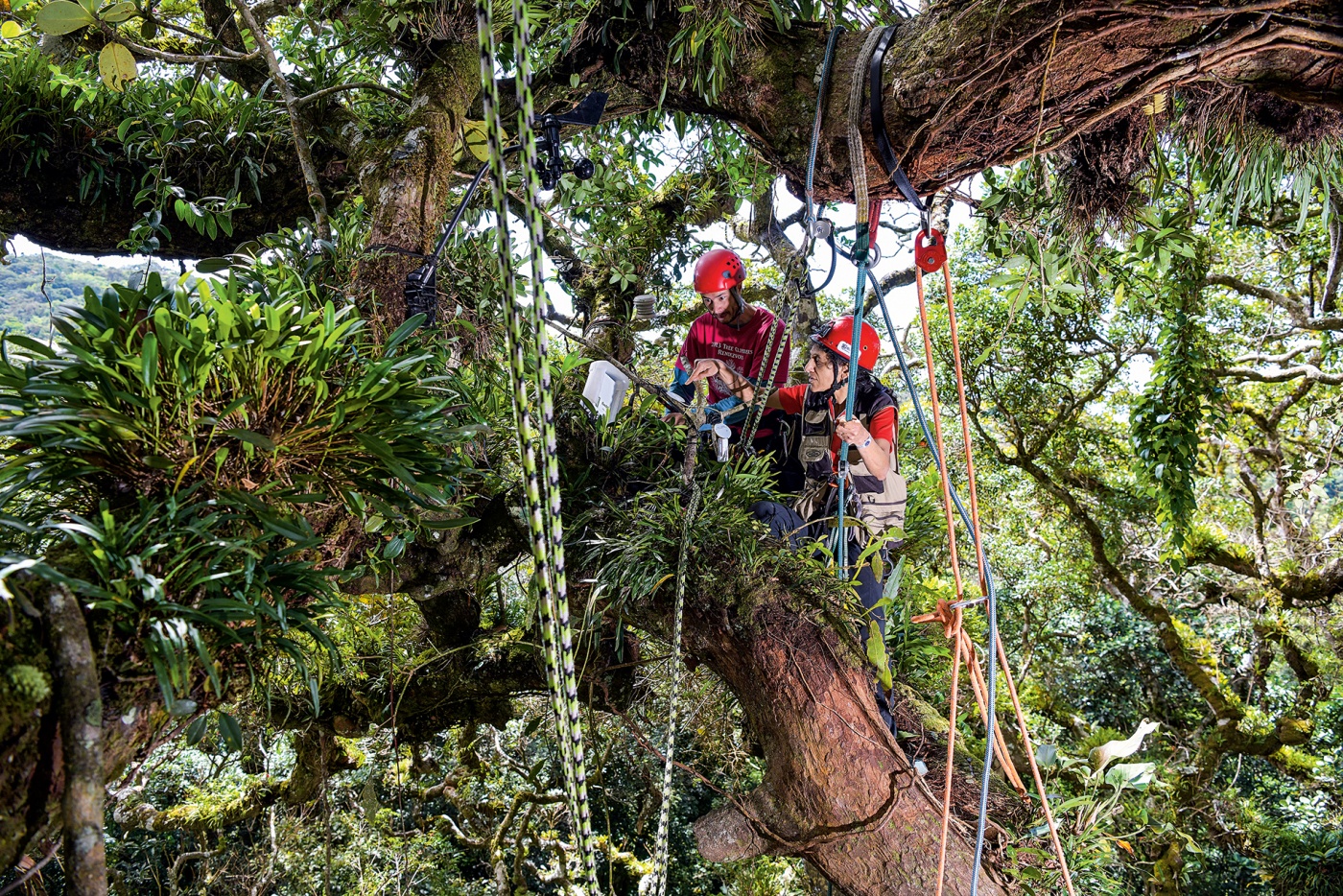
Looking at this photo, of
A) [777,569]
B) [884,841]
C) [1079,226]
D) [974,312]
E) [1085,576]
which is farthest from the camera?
[1085,576]

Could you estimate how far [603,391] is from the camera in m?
2.79

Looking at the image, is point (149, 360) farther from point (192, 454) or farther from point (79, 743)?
point (79, 743)

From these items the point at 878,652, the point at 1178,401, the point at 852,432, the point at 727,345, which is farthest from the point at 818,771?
the point at 1178,401

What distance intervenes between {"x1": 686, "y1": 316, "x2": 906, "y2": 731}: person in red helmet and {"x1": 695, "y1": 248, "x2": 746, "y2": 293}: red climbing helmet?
0.45 meters

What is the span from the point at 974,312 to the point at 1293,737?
A: 12.5ft

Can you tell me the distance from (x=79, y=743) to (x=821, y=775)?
6.00 feet

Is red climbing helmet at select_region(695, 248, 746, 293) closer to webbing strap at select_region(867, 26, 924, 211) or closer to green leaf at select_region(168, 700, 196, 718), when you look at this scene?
webbing strap at select_region(867, 26, 924, 211)

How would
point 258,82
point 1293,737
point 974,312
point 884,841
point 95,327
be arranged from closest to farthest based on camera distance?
point 95,327, point 884,841, point 258,82, point 1293,737, point 974,312

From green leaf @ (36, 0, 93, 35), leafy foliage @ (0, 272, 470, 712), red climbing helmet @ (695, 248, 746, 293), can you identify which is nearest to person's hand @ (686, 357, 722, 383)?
red climbing helmet @ (695, 248, 746, 293)

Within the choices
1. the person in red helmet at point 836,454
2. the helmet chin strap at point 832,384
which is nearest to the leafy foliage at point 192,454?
the person in red helmet at point 836,454

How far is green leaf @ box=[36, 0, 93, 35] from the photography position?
70.2 inches

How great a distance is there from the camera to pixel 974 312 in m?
6.38

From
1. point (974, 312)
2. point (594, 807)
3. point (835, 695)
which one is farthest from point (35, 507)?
point (594, 807)

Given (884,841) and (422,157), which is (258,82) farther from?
(884,841)
